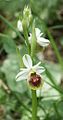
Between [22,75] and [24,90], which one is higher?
[22,75]

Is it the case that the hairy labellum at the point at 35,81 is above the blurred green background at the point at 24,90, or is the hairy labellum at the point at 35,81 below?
above

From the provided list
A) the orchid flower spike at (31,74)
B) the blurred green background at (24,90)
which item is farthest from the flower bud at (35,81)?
the blurred green background at (24,90)

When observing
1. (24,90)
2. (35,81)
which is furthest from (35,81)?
(24,90)

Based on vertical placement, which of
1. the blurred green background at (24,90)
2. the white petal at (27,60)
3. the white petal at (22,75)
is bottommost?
the blurred green background at (24,90)

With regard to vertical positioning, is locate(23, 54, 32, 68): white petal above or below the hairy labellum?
above

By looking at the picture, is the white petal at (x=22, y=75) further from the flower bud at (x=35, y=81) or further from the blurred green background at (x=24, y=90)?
the blurred green background at (x=24, y=90)

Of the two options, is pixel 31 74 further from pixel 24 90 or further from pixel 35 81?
pixel 24 90

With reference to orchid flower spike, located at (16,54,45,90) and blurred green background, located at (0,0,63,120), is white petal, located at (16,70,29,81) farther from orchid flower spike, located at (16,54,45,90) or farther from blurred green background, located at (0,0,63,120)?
blurred green background, located at (0,0,63,120)

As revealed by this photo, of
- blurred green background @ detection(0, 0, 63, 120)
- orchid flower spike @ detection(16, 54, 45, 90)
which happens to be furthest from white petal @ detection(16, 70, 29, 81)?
blurred green background @ detection(0, 0, 63, 120)
